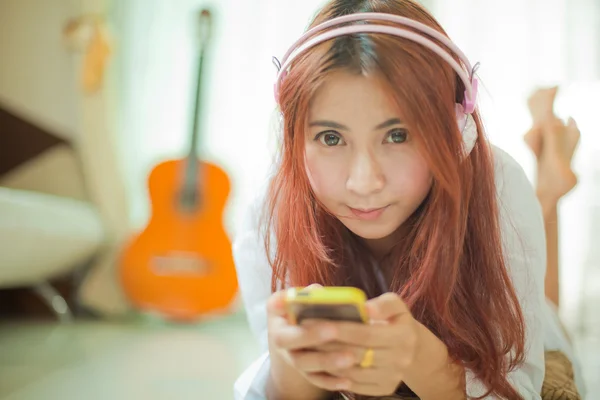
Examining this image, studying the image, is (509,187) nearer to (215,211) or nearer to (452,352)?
(452,352)

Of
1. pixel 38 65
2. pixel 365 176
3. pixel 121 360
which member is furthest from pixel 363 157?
pixel 38 65

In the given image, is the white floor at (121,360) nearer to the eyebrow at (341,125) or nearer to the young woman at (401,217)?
the young woman at (401,217)

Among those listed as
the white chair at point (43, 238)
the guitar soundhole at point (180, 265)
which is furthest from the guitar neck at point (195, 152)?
the white chair at point (43, 238)

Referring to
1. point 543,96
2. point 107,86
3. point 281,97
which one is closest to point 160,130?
point 107,86

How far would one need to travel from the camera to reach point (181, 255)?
7.45 feet

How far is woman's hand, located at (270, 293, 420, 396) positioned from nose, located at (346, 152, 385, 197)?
0.16m

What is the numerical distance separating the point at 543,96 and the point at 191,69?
1634 mm

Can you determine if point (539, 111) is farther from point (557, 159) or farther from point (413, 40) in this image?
point (413, 40)

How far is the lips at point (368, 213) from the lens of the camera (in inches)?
30.1

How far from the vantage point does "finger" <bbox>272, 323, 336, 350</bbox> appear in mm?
565

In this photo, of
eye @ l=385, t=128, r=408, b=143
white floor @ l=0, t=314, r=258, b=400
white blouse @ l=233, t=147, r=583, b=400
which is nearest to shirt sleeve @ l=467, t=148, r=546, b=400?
white blouse @ l=233, t=147, r=583, b=400

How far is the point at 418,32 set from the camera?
0.72 m

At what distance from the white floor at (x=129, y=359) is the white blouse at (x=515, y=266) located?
0.44 m

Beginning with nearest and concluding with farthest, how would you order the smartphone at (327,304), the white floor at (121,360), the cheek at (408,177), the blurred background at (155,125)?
the smartphone at (327,304) < the cheek at (408,177) < the white floor at (121,360) < the blurred background at (155,125)
